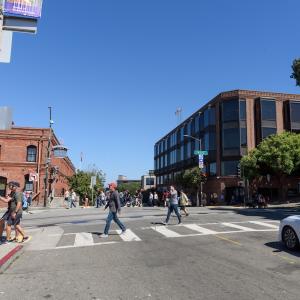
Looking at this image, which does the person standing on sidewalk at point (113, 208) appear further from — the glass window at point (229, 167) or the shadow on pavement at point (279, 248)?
the glass window at point (229, 167)

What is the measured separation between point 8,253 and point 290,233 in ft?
22.7

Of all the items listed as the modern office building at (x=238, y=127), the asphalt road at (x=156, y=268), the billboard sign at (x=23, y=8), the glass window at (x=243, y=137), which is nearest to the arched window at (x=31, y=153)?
the modern office building at (x=238, y=127)

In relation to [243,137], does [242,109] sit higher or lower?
higher

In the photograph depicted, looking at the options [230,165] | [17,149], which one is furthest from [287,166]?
[17,149]

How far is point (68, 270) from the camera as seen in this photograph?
27.7 ft

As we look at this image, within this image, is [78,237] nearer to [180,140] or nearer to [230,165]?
[230,165]

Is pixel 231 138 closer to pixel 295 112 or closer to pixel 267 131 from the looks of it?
→ pixel 267 131

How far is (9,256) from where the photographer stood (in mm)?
10055

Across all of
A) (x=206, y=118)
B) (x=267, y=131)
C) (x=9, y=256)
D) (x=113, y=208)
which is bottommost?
(x=9, y=256)

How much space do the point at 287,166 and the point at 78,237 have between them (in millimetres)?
Result: 38594

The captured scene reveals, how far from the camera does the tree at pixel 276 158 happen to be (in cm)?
4800

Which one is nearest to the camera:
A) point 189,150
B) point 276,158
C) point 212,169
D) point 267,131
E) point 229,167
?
point 276,158

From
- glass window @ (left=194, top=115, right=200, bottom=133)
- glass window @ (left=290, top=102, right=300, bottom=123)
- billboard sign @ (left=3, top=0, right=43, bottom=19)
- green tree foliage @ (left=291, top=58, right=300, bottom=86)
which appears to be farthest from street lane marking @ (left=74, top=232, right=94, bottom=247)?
glass window @ (left=194, top=115, right=200, bottom=133)

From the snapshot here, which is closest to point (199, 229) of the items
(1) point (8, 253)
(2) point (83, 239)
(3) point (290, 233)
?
(2) point (83, 239)
